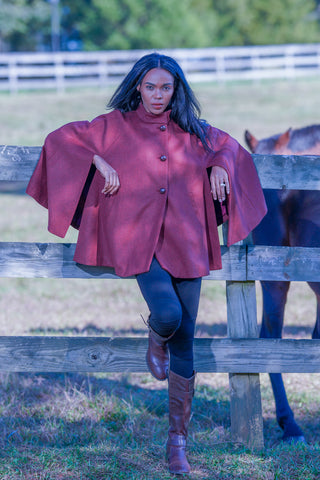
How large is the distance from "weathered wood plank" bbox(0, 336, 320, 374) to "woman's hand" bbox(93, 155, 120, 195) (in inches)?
36.8

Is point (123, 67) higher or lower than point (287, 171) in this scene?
higher

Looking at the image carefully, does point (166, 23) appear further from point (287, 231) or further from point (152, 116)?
point (152, 116)

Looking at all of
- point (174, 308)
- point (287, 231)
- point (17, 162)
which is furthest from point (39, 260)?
point (287, 231)

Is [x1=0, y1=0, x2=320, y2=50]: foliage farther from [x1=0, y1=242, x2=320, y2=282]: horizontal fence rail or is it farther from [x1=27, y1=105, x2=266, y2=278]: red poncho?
[x1=27, y1=105, x2=266, y2=278]: red poncho

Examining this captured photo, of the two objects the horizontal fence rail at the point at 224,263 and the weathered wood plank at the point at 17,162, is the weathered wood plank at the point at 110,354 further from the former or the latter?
the weathered wood plank at the point at 17,162

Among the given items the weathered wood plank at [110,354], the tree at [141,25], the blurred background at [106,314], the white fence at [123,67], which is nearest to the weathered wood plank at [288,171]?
the weathered wood plank at [110,354]

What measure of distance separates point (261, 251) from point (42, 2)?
145 ft

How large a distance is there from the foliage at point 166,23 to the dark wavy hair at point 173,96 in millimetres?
40202

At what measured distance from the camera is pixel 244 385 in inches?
140

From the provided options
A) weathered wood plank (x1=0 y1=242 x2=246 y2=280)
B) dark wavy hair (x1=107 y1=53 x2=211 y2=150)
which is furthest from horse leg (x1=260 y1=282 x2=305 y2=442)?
dark wavy hair (x1=107 y1=53 x2=211 y2=150)

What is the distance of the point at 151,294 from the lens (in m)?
2.94

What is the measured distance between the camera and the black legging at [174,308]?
2.88 metres

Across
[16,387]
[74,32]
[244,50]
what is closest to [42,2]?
[74,32]

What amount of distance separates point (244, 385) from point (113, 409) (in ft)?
2.82
